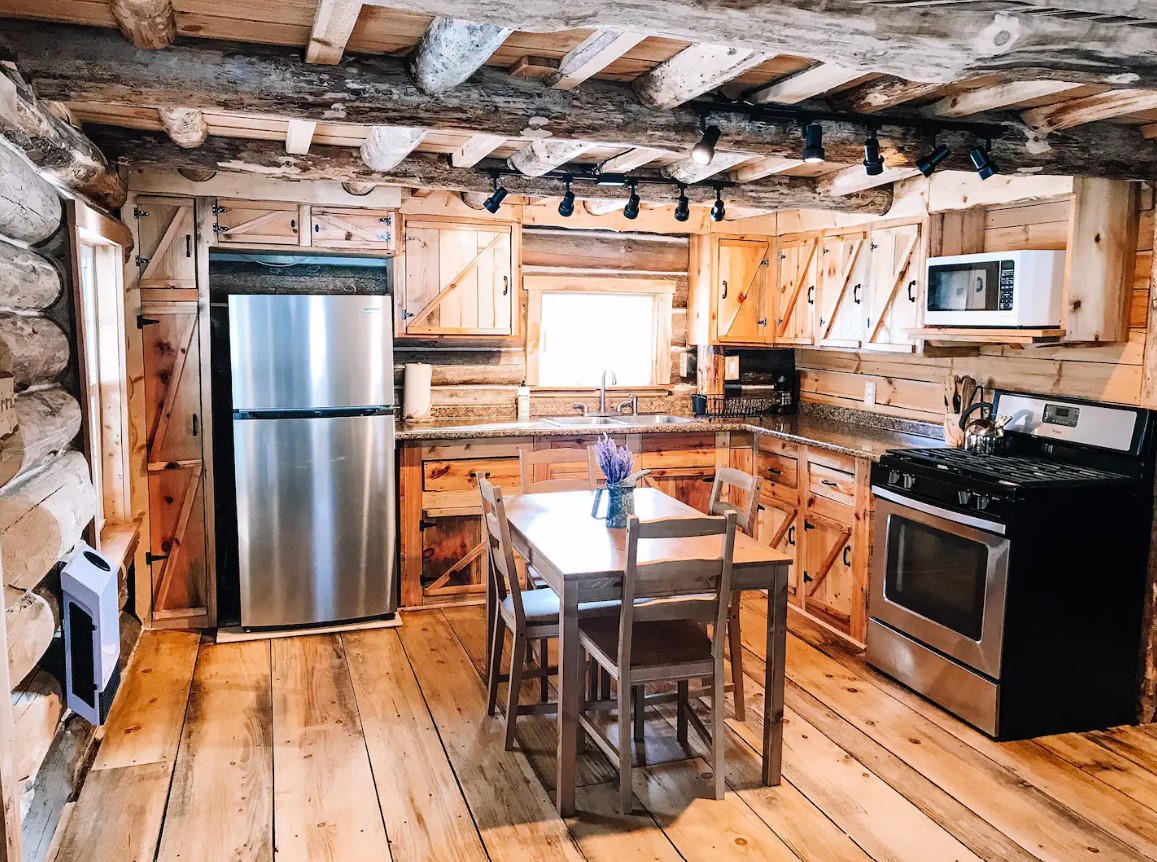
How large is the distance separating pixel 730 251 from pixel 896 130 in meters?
2.38

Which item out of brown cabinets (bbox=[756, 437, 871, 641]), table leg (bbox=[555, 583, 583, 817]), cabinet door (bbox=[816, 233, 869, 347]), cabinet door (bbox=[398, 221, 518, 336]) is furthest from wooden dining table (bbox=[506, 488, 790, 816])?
cabinet door (bbox=[816, 233, 869, 347])

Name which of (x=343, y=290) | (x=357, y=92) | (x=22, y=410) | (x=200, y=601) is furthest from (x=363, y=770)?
(x=343, y=290)

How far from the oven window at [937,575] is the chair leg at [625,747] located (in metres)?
1.51

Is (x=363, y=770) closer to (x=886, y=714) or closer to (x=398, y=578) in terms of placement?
(x=398, y=578)

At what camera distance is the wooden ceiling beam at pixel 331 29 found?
2064 millimetres

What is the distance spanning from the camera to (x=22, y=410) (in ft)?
8.49

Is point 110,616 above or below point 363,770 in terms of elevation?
above

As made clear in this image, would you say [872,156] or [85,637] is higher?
[872,156]

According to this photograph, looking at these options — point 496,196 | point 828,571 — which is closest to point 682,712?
point 828,571

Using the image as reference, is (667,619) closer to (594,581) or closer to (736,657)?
(594,581)

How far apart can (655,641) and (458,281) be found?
2560mm

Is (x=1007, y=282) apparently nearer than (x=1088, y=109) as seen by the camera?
No

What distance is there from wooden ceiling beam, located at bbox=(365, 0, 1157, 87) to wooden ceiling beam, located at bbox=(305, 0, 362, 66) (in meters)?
0.55

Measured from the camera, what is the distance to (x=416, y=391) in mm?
5074
